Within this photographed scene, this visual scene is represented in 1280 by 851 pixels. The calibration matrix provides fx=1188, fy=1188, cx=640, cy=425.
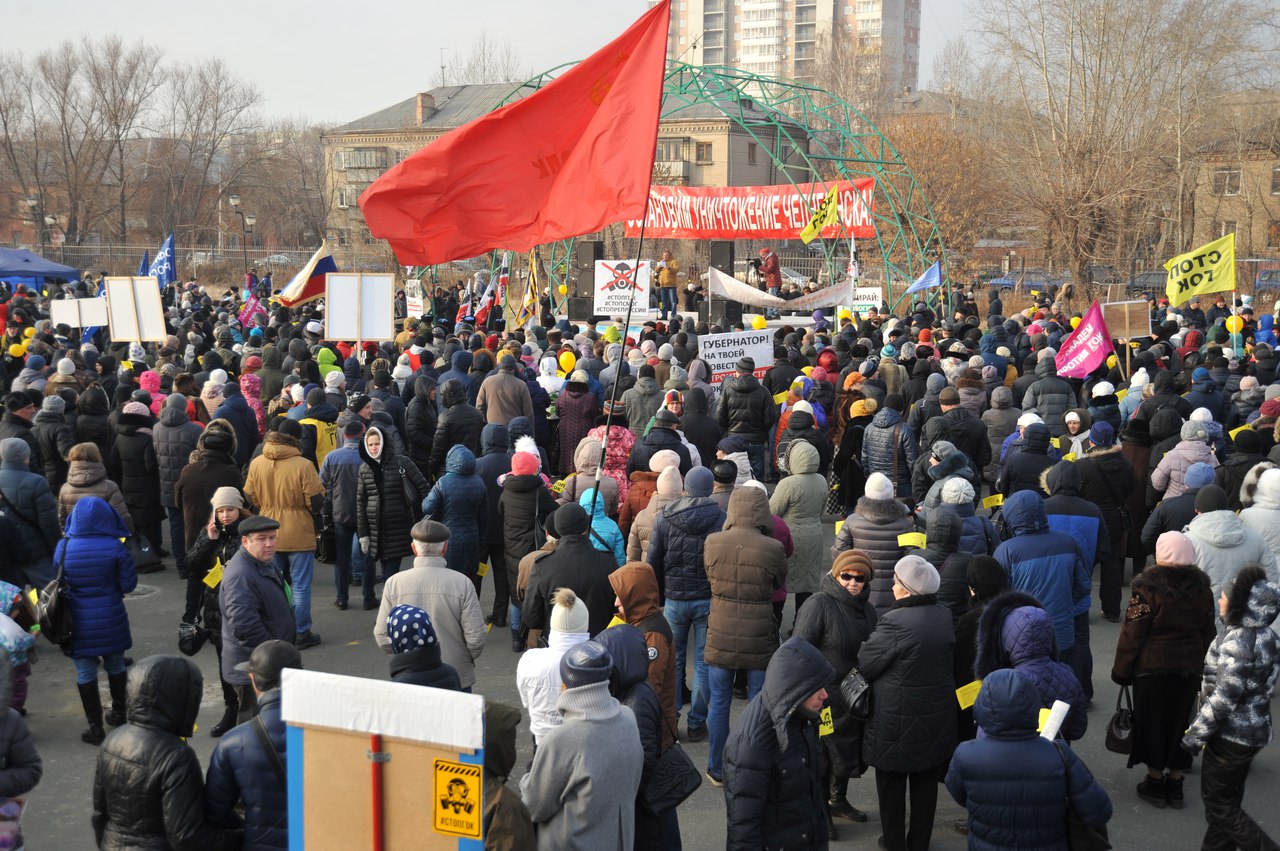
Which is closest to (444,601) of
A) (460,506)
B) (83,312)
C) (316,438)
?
(460,506)

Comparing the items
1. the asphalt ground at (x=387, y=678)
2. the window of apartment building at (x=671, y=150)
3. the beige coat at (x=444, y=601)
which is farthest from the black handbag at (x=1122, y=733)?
the window of apartment building at (x=671, y=150)

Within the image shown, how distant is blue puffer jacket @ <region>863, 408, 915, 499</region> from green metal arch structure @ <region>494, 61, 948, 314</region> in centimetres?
443

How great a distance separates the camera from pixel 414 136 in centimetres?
7381

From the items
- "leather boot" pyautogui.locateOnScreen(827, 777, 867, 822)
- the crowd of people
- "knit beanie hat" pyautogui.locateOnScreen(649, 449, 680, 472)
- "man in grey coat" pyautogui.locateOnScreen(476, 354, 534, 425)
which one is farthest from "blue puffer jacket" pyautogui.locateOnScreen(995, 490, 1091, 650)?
"man in grey coat" pyautogui.locateOnScreen(476, 354, 534, 425)

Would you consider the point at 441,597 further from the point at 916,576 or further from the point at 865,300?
the point at 865,300

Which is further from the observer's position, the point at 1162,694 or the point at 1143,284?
the point at 1143,284

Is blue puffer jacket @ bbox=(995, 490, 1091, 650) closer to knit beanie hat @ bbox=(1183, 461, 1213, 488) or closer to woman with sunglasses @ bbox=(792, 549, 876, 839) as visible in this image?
woman with sunglasses @ bbox=(792, 549, 876, 839)

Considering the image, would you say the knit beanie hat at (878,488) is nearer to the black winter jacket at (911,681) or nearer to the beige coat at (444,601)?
the black winter jacket at (911,681)

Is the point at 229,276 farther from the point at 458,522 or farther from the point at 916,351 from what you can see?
the point at 458,522

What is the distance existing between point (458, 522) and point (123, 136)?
62.3 m

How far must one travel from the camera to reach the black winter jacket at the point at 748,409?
1192 cm

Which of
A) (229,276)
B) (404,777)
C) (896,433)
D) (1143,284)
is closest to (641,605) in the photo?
(404,777)

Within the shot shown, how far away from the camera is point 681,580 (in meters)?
7.04

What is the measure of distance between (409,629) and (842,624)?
7.18 feet
